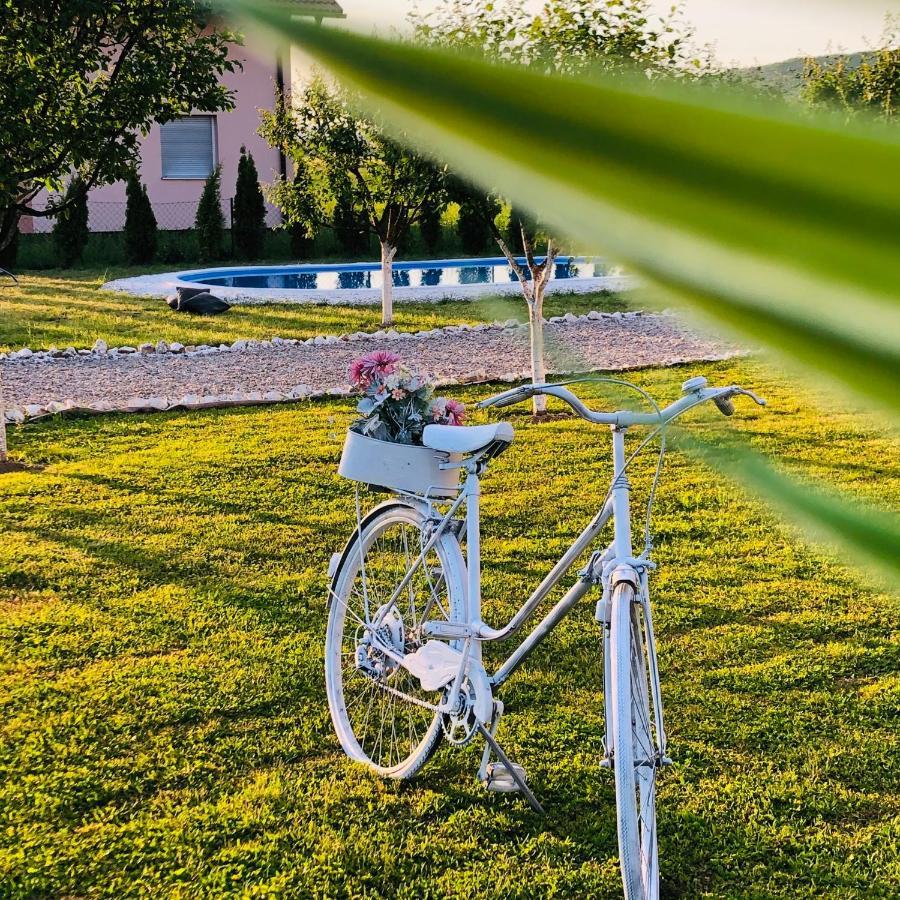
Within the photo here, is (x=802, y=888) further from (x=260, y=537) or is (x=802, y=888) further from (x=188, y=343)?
(x=188, y=343)

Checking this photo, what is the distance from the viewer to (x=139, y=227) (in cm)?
2175

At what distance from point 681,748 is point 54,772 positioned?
6.16 ft

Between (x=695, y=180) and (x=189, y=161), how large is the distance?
2806 centimetres

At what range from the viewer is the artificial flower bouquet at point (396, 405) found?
3.27m

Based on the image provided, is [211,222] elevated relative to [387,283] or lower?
elevated

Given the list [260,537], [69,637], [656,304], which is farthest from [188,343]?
[656,304]

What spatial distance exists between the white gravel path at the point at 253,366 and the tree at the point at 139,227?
10743 millimetres

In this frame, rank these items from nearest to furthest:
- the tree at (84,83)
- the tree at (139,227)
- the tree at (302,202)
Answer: the tree at (84,83) < the tree at (302,202) < the tree at (139,227)

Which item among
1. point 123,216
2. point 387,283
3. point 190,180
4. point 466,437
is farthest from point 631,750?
point 190,180

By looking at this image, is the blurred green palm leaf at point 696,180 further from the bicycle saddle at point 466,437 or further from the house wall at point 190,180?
the house wall at point 190,180

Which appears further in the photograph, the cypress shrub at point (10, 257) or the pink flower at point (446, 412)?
the cypress shrub at point (10, 257)

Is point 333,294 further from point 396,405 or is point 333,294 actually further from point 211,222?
point 396,405

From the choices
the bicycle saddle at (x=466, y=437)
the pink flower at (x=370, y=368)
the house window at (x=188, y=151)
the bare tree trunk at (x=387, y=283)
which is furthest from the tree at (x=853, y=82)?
the house window at (x=188, y=151)

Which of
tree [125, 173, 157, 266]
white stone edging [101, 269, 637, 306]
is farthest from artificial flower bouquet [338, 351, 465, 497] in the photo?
tree [125, 173, 157, 266]
